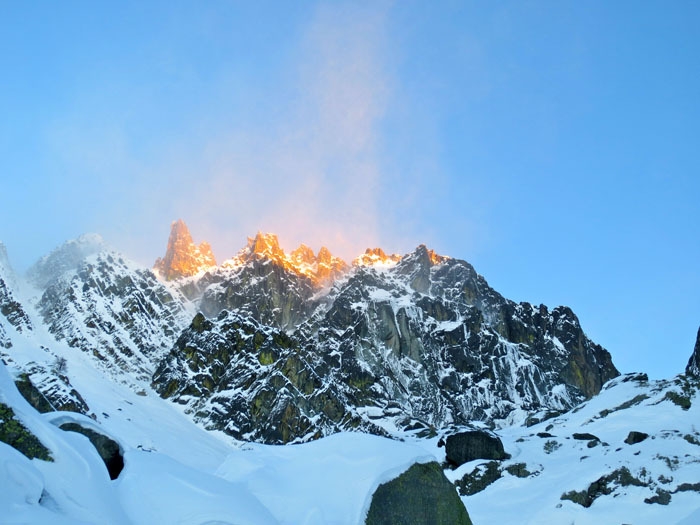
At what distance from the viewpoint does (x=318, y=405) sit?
10969cm

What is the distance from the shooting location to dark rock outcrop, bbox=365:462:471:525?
1171 centimetres

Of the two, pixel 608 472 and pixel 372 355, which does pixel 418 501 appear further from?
pixel 372 355

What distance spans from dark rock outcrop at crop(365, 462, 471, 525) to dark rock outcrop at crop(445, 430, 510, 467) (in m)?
27.1

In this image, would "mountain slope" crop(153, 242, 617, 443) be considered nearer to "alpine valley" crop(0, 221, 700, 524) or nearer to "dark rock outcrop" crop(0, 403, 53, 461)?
"alpine valley" crop(0, 221, 700, 524)

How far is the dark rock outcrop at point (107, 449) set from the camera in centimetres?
1102

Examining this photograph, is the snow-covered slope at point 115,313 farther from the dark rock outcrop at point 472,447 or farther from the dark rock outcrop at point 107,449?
the dark rock outcrop at point 107,449

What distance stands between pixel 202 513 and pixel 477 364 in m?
151

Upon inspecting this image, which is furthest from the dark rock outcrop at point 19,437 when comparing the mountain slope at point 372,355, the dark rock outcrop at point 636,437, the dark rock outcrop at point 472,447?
the mountain slope at point 372,355

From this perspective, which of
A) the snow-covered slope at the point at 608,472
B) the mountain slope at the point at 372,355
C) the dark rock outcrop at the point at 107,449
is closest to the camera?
the dark rock outcrop at the point at 107,449

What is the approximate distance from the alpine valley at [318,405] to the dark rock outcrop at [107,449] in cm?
4

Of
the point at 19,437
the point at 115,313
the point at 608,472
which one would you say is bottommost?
the point at 19,437

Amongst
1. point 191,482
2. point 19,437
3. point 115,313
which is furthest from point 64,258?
point 19,437

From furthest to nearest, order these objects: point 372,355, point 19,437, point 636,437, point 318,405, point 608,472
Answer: point 372,355, point 318,405, point 636,437, point 608,472, point 19,437

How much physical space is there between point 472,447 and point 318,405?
240 feet
